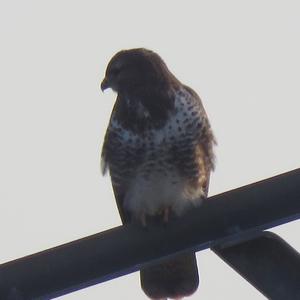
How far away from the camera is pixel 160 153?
5.12 m

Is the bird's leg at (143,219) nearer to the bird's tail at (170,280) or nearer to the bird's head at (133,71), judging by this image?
the bird's tail at (170,280)

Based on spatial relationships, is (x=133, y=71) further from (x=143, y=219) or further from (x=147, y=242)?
(x=147, y=242)

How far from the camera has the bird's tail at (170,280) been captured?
4734mm

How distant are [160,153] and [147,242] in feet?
5.95

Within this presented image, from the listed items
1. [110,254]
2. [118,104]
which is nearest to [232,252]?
[110,254]

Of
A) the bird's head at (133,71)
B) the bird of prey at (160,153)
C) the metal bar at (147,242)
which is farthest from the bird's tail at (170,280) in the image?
the metal bar at (147,242)

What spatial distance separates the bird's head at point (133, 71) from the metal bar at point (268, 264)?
235cm

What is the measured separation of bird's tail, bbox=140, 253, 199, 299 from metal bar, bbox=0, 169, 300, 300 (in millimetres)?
1382

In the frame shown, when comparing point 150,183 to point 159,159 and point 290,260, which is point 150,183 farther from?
point 290,260

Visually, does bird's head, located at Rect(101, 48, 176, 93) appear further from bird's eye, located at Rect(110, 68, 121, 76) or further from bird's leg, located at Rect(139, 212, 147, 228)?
bird's leg, located at Rect(139, 212, 147, 228)

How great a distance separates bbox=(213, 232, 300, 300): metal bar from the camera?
3.19 m

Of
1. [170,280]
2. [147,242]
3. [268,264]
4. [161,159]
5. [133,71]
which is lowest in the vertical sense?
[268,264]

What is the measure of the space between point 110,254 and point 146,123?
2.01 meters

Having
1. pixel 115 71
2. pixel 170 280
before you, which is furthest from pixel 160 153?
pixel 115 71
